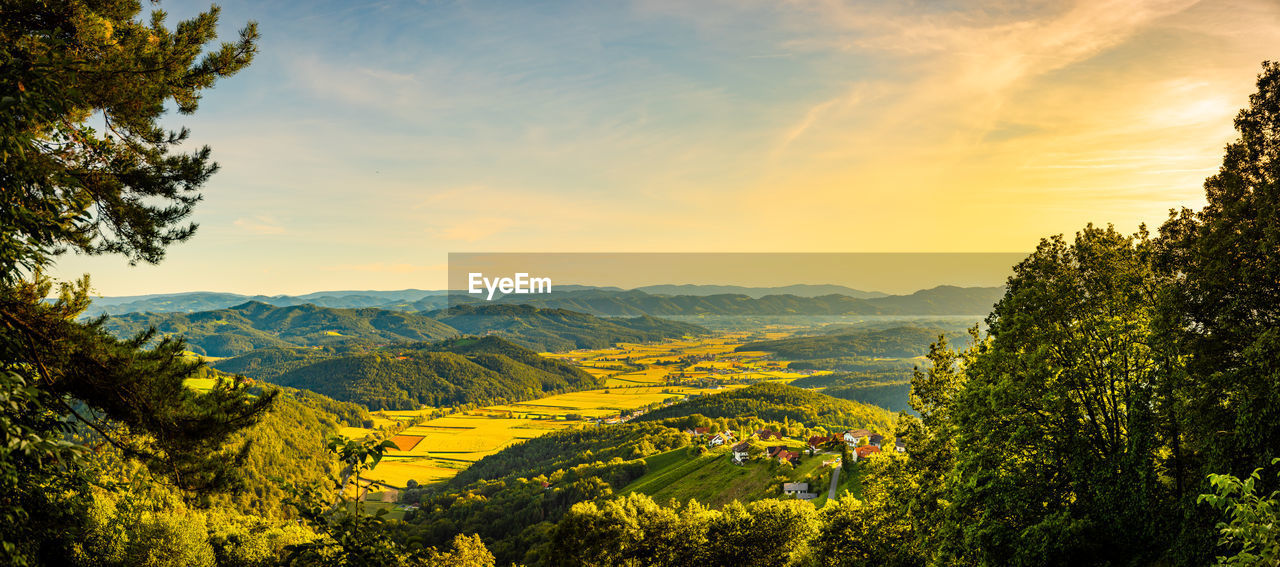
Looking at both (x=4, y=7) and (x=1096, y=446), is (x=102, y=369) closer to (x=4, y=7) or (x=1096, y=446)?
(x=4, y=7)

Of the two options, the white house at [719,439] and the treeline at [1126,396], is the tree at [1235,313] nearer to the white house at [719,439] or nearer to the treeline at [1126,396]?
the treeline at [1126,396]

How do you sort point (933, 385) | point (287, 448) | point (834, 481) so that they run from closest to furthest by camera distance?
point (933, 385), point (834, 481), point (287, 448)

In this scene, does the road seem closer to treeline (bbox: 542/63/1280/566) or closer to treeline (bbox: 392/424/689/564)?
treeline (bbox: 392/424/689/564)

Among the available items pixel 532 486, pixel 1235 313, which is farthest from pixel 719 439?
pixel 1235 313

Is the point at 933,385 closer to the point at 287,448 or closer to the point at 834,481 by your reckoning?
the point at 834,481

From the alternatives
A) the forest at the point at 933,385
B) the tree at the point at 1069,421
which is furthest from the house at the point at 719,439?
the tree at the point at 1069,421

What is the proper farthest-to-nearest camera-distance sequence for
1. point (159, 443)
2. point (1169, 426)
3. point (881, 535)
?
point (881, 535), point (1169, 426), point (159, 443)

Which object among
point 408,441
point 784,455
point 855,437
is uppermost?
point 784,455

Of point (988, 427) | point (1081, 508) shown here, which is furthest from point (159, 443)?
point (1081, 508)
